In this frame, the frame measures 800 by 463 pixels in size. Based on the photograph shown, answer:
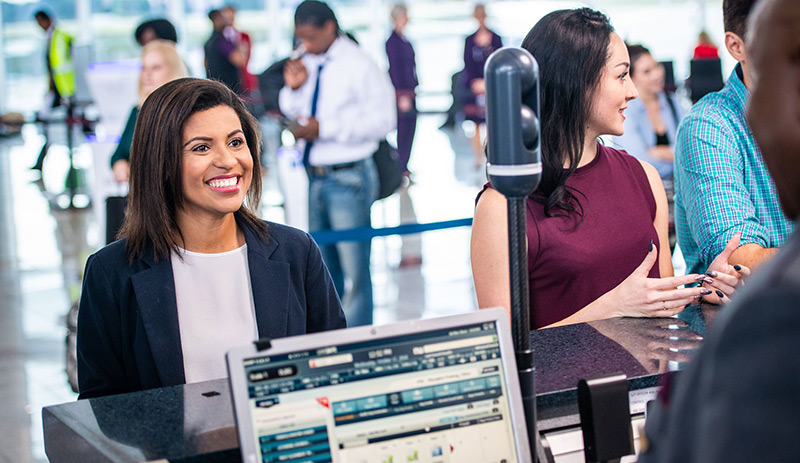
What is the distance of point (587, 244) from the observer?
2.20 metres

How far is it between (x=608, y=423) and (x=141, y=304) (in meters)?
1.09

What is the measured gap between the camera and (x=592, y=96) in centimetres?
219

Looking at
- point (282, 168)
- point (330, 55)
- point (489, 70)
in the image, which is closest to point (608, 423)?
point (489, 70)

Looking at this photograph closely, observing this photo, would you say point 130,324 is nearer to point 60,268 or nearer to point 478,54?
point 60,268

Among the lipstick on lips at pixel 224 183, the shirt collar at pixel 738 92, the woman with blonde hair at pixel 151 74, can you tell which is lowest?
the lipstick on lips at pixel 224 183

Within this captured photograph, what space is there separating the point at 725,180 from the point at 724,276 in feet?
1.00

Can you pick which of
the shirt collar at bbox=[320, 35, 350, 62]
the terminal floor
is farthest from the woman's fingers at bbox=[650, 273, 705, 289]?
the shirt collar at bbox=[320, 35, 350, 62]

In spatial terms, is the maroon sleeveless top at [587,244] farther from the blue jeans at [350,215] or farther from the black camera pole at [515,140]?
the blue jeans at [350,215]

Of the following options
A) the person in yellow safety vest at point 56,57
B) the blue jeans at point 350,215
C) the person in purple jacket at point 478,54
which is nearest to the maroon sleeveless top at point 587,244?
the blue jeans at point 350,215

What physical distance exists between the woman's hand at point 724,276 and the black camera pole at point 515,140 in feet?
3.00

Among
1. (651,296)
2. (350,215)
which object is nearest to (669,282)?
(651,296)

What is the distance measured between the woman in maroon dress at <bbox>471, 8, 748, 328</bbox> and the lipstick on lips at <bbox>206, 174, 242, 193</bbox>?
56 cm

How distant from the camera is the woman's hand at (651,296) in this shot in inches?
78.9

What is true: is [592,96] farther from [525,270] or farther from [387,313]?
[387,313]
